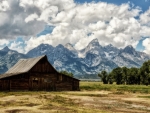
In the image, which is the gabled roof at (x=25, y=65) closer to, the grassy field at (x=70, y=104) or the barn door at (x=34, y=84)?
A: the barn door at (x=34, y=84)

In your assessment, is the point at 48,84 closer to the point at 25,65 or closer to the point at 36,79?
the point at 36,79

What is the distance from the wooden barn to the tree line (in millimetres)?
76701

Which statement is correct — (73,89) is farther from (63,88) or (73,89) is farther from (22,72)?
(22,72)

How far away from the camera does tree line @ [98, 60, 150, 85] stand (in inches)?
6152

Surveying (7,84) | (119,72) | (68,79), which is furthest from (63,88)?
(119,72)

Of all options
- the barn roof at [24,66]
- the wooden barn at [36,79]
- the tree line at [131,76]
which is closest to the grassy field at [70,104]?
the wooden barn at [36,79]

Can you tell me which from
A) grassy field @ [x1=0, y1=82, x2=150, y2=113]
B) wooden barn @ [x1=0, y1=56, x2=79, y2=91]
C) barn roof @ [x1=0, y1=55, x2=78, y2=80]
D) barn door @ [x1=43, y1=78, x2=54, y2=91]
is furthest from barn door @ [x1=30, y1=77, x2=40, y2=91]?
grassy field @ [x1=0, y1=82, x2=150, y2=113]

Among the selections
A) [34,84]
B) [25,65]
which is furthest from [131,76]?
[34,84]

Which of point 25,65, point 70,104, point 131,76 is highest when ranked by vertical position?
point 25,65

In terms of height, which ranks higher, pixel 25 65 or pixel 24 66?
pixel 25 65

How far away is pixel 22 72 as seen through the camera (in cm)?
7856

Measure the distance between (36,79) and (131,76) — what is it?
104m

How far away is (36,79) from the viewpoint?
79.6m

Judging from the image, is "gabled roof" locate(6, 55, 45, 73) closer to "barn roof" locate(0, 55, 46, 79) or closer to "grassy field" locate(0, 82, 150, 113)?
"barn roof" locate(0, 55, 46, 79)
